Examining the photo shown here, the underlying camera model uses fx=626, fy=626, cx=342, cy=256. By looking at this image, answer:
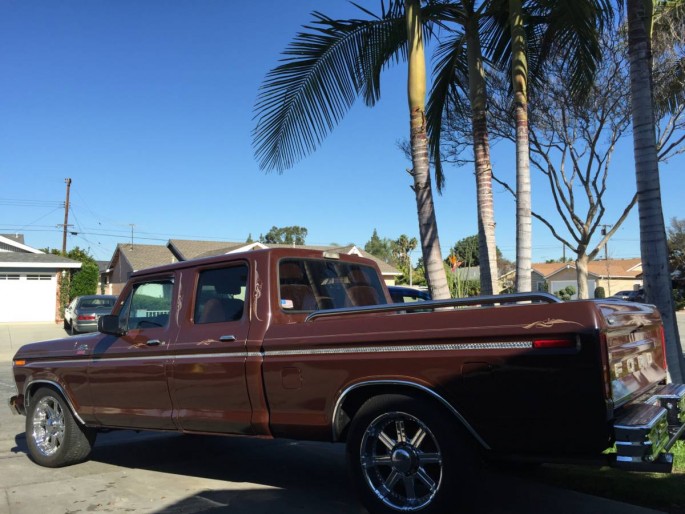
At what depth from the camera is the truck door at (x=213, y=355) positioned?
15.7 feet

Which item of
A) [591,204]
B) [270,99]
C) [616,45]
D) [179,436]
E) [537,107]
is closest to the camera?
[179,436]

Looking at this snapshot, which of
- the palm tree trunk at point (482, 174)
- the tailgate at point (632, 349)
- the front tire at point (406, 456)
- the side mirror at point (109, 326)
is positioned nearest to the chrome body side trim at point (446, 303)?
the tailgate at point (632, 349)

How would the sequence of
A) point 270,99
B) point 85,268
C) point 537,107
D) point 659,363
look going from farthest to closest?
point 85,268
point 537,107
point 270,99
point 659,363

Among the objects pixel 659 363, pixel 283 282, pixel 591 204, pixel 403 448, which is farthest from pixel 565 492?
pixel 591 204

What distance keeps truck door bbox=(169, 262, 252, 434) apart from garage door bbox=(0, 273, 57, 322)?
29.0m

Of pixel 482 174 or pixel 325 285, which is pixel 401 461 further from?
pixel 482 174

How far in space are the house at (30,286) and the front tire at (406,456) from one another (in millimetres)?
30031

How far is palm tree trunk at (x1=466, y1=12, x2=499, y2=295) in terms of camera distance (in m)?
8.67

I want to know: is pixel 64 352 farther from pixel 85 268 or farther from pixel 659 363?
pixel 85 268

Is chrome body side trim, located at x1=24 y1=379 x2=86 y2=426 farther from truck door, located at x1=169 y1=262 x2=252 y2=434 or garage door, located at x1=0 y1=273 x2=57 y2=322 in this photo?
garage door, located at x1=0 y1=273 x2=57 y2=322

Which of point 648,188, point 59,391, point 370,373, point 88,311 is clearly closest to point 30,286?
point 88,311

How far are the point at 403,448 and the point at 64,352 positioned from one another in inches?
147

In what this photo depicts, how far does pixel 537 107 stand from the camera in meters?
17.2

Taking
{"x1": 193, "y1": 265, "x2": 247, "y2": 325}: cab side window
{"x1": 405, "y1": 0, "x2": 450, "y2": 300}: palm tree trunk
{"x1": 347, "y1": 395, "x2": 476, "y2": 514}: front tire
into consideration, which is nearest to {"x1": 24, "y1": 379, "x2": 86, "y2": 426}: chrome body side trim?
{"x1": 193, "y1": 265, "x2": 247, "y2": 325}: cab side window
